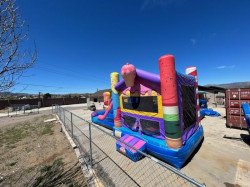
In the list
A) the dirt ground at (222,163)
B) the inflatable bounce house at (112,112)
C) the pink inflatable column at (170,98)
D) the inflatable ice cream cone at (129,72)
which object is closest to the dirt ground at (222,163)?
the dirt ground at (222,163)

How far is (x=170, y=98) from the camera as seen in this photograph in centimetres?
443

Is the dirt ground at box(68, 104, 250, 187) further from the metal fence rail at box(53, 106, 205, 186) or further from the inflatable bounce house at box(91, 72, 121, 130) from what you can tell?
the inflatable bounce house at box(91, 72, 121, 130)

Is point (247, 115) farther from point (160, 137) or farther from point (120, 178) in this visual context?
point (120, 178)

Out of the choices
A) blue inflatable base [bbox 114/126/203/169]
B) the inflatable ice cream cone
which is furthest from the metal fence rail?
the inflatable ice cream cone

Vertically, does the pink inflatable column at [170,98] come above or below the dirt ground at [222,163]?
above

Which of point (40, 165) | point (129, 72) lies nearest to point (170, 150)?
point (129, 72)

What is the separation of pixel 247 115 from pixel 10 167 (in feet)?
30.1

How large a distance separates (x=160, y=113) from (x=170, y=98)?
2.67ft

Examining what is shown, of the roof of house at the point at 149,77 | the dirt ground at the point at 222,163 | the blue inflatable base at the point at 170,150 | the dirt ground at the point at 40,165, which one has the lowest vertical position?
the dirt ground at the point at 40,165

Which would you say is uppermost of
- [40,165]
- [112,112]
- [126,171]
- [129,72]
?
[129,72]

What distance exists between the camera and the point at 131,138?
5.75 m

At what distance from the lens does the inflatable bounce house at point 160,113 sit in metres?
4.45

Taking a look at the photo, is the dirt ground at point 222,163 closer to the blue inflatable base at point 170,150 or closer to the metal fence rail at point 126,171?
the blue inflatable base at point 170,150

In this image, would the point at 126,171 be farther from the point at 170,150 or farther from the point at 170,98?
the point at 170,98
